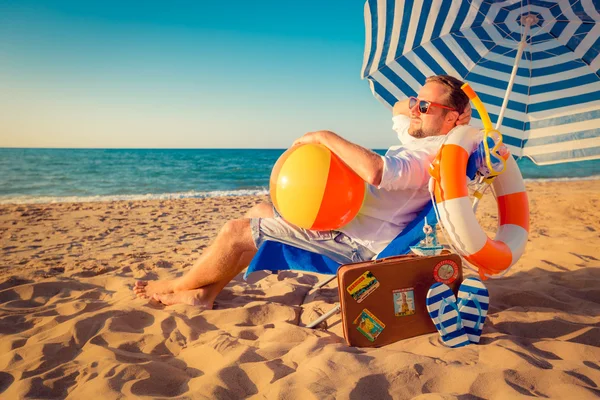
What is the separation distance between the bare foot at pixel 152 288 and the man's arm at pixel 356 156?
4.73ft

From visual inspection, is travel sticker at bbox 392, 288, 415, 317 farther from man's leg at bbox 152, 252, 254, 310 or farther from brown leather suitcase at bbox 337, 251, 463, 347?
man's leg at bbox 152, 252, 254, 310

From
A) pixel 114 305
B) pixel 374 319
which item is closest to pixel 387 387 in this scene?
pixel 374 319

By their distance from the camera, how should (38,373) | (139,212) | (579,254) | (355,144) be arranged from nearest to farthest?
(38,373) → (355,144) → (579,254) → (139,212)

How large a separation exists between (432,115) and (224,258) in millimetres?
1556

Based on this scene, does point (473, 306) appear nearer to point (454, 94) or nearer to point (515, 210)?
point (515, 210)

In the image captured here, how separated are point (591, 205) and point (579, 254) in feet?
12.5

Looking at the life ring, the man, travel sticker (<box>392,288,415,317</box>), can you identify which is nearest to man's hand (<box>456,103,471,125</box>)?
the man

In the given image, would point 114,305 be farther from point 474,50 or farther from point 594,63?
point 594,63

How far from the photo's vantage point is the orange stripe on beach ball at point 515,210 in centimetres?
240

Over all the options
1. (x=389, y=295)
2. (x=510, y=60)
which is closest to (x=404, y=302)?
(x=389, y=295)

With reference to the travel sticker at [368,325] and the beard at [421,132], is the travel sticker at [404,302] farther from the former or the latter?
the beard at [421,132]

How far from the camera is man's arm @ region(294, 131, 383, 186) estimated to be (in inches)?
79.8

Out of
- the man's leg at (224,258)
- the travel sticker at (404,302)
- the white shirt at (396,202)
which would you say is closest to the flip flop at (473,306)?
the travel sticker at (404,302)

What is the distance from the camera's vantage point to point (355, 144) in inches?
83.3
